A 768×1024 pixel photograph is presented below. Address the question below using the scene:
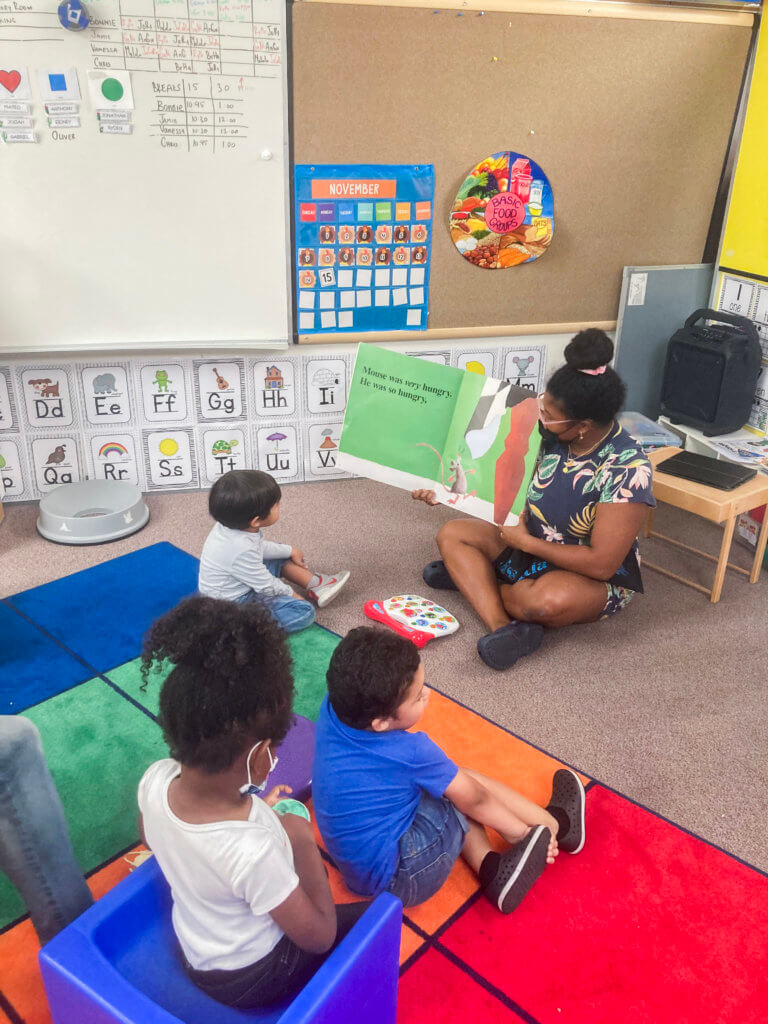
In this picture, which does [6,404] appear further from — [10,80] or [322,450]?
[322,450]

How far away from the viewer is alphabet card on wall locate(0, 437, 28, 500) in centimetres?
335

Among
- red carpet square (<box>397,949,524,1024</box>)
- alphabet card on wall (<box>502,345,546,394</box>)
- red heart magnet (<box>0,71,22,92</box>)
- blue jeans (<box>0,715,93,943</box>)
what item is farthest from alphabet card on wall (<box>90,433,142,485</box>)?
red carpet square (<box>397,949,524,1024</box>)

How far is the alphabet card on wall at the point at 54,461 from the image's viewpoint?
3.38 metres

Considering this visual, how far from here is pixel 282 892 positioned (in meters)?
1.15

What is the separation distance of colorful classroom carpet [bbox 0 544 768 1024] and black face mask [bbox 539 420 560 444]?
0.86 metres

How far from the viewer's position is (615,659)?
8.36 ft

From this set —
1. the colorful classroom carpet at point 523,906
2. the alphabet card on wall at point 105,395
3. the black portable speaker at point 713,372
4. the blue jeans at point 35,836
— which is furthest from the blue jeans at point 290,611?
the black portable speaker at point 713,372

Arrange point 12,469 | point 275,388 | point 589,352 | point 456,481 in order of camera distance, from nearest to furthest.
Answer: point 589,352 < point 456,481 < point 12,469 < point 275,388

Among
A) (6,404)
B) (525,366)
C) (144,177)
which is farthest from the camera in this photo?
(525,366)

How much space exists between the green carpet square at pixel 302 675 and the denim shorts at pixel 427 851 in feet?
2.05

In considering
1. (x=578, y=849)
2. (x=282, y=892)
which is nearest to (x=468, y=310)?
(x=578, y=849)

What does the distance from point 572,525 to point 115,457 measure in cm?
201

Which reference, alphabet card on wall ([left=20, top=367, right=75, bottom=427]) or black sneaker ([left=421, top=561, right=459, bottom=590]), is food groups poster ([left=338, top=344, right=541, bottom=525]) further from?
alphabet card on wall ([left=20, top=367, right=75, bottom=427])

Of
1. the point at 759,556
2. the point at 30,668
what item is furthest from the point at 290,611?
the point at 759,556
